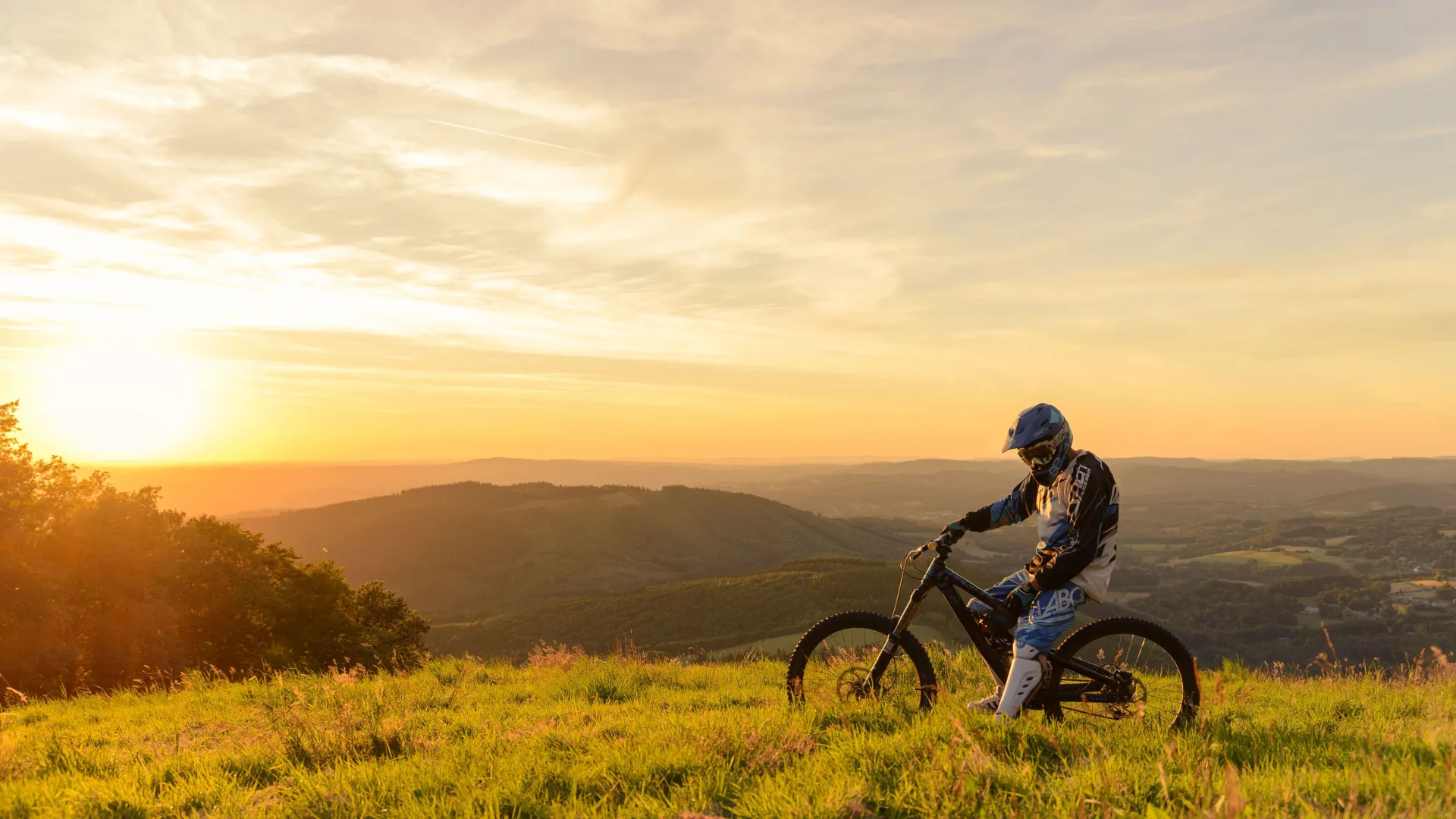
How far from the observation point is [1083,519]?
19.1 feet

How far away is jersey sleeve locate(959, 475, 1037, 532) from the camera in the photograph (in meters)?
6.43

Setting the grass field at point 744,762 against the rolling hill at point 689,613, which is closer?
the grass field at point 744,762

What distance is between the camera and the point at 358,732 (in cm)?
593

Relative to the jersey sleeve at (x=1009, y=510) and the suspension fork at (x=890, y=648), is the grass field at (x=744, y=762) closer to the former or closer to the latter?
the suspension fork at (x=890, y=648)

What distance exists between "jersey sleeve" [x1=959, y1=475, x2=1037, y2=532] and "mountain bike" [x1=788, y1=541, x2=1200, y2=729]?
41cm

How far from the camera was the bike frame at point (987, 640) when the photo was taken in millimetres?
6039

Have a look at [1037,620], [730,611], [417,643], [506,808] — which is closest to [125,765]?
[506,808]

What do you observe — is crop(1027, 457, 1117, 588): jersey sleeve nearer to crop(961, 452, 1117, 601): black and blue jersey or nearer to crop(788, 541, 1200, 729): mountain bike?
crop(961, 452, 1117, 601): black and blue jersey

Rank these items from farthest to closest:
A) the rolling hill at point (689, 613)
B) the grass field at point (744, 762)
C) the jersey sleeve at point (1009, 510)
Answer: the rolling hill at point (689, 613), the jersey sleeve at point (1009, 510), the grass field at point (744, 762)

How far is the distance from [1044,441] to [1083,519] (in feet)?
2.19

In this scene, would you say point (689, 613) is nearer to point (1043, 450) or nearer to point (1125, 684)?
point (1125, 684)

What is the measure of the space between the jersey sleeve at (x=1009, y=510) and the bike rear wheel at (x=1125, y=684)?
1027 millimetres

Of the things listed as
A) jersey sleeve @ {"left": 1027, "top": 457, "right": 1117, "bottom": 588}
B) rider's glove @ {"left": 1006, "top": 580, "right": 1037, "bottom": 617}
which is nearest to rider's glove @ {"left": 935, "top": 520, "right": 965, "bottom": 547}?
rider's glove @ {"left": 1006, "top": 580, "right": 1037, "bottom": 617}

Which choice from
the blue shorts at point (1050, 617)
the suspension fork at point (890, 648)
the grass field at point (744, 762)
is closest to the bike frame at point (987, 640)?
the suspension fork at point (890, 648)
